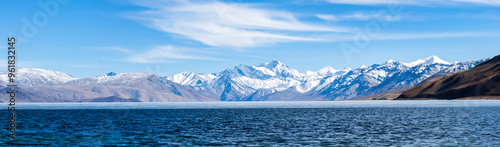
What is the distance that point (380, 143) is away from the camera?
2388 inches

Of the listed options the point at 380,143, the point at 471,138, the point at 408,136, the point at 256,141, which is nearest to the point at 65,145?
the point at 256,141

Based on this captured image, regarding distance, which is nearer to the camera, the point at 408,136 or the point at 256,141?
the point at 256,141

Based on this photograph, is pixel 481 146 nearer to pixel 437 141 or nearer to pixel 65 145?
pixel 437 141

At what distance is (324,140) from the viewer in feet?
215

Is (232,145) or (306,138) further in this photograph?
(306,138)

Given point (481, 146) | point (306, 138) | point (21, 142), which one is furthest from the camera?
point (306, 138)

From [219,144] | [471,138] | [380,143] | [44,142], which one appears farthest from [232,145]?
[471,138]

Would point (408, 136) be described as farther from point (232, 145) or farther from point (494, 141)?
point (232, 145)

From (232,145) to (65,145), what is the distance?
2128 centimetres

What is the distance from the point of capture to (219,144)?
202 feet

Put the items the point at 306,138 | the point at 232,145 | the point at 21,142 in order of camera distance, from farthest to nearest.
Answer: the point at 306,138 → the point at 21,142 → the point at 232,145

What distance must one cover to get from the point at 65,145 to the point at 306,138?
107 feet

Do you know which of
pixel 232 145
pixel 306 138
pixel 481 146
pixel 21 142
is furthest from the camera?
pixel 306 138

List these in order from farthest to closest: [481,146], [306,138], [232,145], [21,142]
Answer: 1. [306,138]
2. [21,142]
3. [232,145]
4. [481,146]
